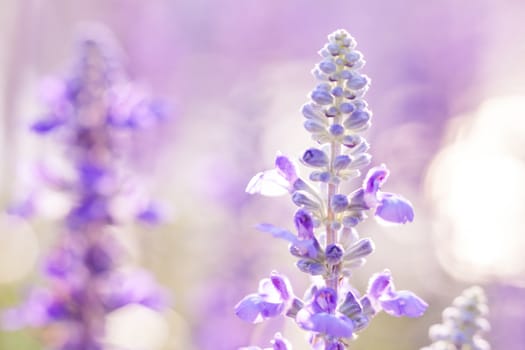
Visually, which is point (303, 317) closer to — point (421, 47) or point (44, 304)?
point (44, 304)

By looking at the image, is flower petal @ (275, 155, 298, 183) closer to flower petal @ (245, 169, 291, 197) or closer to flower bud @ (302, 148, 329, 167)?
flower petal @ (245, 169, 291, 197)

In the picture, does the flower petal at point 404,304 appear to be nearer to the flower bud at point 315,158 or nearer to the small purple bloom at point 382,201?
the small purple bloom at point 382,201

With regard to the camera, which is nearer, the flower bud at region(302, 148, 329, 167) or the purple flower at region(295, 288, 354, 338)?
the purple flower at region(295, 288, 354, 338)

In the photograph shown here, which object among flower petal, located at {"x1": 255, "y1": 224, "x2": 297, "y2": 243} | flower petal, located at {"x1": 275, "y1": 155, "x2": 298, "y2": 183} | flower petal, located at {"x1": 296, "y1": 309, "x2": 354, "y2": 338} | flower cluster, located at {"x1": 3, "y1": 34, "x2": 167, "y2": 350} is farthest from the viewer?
flower cluster, located at {"x1": 3, "y1": 34, "x2": 167, "y2": 350}

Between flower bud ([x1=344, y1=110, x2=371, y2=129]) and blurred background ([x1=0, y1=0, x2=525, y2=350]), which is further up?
blurred background ([x1=0, y1=0, x2=525, y2=350])

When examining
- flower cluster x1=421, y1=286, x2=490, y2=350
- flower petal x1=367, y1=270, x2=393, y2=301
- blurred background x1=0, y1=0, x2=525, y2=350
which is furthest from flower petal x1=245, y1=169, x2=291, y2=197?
blurred background x1=0, y1=0, x2=525, y2=350

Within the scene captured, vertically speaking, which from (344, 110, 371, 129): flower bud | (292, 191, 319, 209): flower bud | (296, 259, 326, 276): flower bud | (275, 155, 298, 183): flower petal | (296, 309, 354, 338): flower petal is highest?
(344, 110, 371, 129): flower bud

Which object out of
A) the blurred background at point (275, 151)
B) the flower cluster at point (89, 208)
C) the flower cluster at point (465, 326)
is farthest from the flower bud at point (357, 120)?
the blurred background at point (275, 151)
